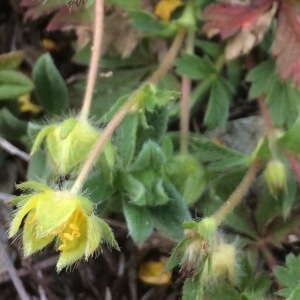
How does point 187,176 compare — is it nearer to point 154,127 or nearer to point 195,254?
point 154,127

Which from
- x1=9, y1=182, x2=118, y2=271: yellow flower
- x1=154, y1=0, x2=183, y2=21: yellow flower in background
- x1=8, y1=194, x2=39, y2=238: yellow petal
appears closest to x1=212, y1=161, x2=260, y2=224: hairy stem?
x1=9, y1=182, x2=118, y2=271: yellow flower

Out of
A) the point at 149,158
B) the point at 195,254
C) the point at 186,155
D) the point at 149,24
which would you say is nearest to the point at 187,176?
the point at 186,155

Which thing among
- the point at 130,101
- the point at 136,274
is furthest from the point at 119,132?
the point at 136,274

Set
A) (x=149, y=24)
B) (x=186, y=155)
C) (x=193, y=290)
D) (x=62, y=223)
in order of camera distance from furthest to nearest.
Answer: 1. (x=149, y=24)
2. (x=186, y=155)
3. (x=193, y=290)
4. (x=62, y=223)

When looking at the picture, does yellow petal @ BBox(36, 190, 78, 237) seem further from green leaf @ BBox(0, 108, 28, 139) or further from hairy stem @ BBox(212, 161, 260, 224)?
green leaf @ BBox(0, 108, 28, 139)

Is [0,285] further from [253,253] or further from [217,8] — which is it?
[217,8]

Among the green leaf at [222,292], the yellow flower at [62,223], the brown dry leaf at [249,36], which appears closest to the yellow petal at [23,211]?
the yellow flower at [62,223]
